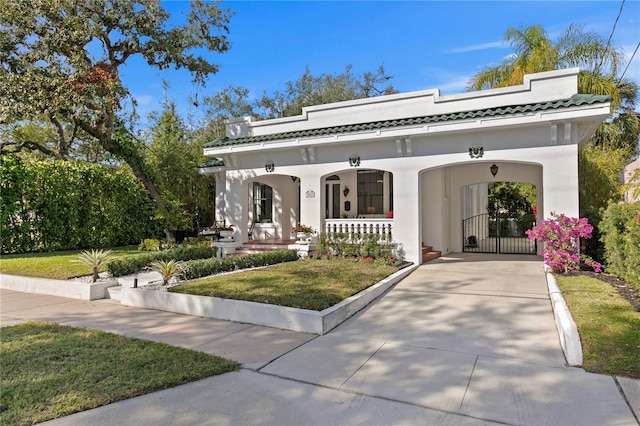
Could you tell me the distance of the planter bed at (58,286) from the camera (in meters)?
8.30

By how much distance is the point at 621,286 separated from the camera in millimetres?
7371

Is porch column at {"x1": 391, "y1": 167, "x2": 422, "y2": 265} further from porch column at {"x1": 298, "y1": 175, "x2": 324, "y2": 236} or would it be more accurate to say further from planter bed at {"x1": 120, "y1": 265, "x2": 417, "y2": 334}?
planter bed at {"x1": 120, "y1": 265, "x2": 417, "y2": 334}

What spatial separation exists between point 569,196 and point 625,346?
5812 mm

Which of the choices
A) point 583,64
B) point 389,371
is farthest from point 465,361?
point 583,64

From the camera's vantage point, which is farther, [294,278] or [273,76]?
[273,76]

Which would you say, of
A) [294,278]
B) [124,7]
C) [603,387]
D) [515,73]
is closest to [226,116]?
[124,7]

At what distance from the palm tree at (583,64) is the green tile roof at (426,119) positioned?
737cm

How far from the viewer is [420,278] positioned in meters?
9.45

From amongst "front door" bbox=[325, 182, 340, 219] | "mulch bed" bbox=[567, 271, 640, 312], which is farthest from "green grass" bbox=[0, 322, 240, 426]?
"front door" bbox=[325, 182, 340, 219]

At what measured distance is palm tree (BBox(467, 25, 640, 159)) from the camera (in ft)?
52.3

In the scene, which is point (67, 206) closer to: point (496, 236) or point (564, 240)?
point (564, 240)

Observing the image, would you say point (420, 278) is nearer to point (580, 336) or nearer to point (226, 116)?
point (580, 336)

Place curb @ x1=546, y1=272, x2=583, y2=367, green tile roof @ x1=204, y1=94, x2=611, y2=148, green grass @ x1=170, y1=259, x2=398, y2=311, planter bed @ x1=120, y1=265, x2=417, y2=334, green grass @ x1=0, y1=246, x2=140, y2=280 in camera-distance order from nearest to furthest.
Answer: curb @ x1=546, y1=272, x2=583, y2=367, planter bed @ x1=120, y1=265, x2=417, y2=334, green grass @ x1=170, y1=259, x2=398, y2=311, green tile roof @ x1=204, y1=94, x2=611, y2=148, green grass @ x1=0, y1=246, x2=140, y2=280

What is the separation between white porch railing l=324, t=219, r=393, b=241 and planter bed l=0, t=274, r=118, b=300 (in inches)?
252
